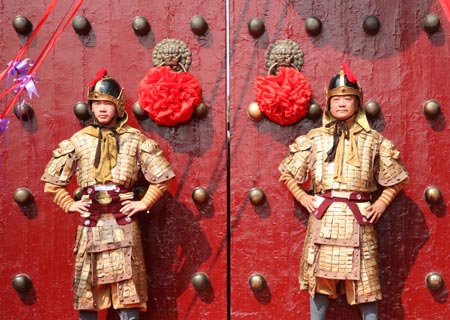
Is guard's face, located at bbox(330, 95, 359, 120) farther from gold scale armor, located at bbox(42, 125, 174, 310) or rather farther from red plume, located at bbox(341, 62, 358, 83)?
gold scale armor, located at bbox(42, 125, 174, 310)

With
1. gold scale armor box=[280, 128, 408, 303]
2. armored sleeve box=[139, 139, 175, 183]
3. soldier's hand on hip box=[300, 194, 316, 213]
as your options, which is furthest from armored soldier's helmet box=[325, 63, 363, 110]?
armored sleeve box=[139, 139, 175, 183]

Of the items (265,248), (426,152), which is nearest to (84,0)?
(265,248)

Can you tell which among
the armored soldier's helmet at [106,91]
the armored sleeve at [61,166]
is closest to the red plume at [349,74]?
the armored soldier's helmet at [106,91]

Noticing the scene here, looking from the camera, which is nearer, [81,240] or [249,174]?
[81,240]

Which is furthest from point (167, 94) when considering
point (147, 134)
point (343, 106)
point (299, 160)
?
point (343, 106)

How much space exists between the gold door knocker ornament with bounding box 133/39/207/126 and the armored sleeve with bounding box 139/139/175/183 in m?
0.19

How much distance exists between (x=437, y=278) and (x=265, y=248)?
76 cm

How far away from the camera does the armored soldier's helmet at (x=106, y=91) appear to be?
3.34 metres

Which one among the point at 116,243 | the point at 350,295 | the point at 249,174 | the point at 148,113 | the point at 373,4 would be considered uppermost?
the point at 373,4

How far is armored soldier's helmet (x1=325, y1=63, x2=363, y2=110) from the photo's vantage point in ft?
10.8

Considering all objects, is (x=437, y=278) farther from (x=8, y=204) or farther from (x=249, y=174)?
(x=8, y=204)

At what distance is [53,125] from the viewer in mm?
3666

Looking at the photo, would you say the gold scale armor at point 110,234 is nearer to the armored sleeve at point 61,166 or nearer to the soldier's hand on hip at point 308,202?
the armored sleeve at point 61,166

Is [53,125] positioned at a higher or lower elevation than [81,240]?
higher
